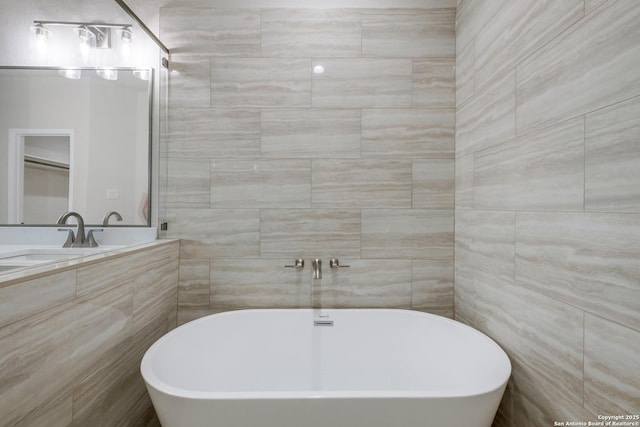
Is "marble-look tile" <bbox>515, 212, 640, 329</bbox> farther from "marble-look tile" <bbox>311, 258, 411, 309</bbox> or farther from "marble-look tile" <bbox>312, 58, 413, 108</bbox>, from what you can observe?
"marble-look tile" <bbox>312, 58, 413, 108</bbox>

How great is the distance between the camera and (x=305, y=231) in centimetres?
194

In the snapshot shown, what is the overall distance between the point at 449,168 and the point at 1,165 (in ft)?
6.87

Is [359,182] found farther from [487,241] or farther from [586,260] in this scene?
[586,260]

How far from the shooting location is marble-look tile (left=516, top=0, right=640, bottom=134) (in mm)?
853

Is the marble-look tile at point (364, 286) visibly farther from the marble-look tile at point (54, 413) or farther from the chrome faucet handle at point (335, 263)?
the marble-look tile at point (54, 413)

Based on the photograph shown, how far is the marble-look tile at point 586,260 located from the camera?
2.77ft

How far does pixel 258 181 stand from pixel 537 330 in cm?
157

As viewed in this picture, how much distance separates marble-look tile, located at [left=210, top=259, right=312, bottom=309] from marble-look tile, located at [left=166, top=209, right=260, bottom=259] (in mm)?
75

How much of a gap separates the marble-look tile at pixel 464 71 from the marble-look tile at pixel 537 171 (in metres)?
0.42

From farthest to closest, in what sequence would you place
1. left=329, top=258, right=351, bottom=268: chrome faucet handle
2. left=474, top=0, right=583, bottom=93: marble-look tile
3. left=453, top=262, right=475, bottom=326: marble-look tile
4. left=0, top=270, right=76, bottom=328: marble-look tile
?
left=329, top=258, right=351, bottom=268: chrome faucet handle < left=453, top=262, right=475, bottom=326: marble-look tile < left=474, top=0, right=583, bottom=93: marble-look tile < left=0, top=270, right=76, bottom=328: marble-look tile

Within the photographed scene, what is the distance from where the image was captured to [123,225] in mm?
1726

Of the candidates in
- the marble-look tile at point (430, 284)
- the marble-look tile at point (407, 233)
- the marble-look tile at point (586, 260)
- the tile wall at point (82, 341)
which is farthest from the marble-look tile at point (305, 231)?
the marble-look tile at point (586, 260)

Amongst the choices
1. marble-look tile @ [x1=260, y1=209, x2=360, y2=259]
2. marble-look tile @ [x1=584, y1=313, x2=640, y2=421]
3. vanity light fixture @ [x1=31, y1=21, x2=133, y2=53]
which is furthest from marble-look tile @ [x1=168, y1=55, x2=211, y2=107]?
marble-look tile @ [x1=584, y1=313, x2=640, y2=421]

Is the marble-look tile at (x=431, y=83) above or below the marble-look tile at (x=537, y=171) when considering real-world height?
above
